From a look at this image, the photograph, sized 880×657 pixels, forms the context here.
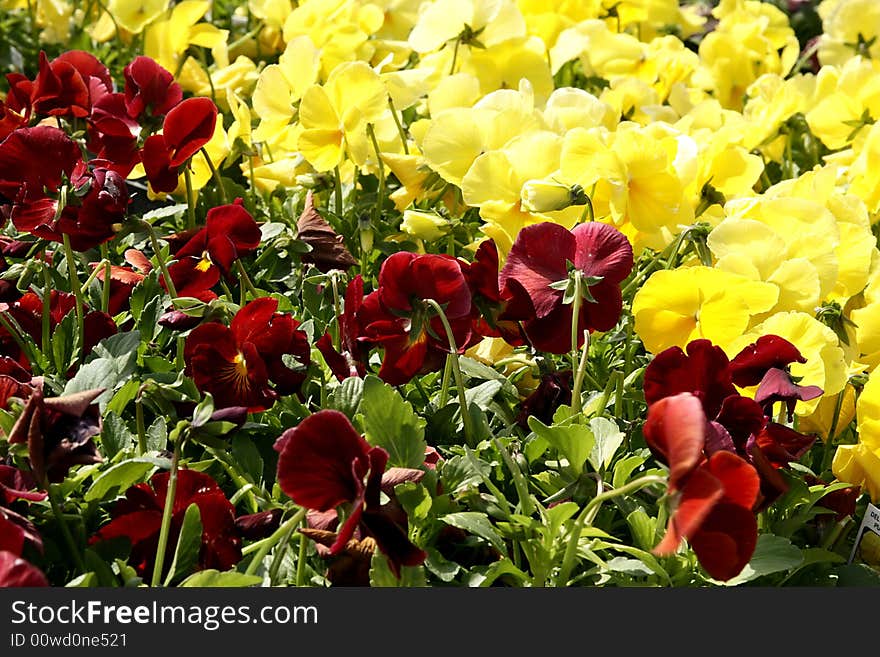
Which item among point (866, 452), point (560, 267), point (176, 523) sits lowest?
point (866, 452)

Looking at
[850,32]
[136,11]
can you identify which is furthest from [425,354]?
[850,32]

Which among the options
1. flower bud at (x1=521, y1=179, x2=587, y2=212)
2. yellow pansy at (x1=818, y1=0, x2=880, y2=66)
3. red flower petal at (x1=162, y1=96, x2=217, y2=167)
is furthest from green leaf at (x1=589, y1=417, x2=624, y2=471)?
yellow pansy at (x1=818, y1=0, x2=880, y2=66)

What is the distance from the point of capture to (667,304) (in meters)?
1.27

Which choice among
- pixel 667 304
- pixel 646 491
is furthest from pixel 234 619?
pixel 667 304

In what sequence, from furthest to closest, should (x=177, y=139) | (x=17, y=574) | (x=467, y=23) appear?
1. (x=467, y=23)
2. (x=177, y=139)
3. (x=17, y=574)

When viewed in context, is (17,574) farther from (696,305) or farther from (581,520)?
(696,305)

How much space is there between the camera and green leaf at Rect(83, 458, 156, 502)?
3.48 feet

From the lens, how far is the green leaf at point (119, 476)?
1.06 metres

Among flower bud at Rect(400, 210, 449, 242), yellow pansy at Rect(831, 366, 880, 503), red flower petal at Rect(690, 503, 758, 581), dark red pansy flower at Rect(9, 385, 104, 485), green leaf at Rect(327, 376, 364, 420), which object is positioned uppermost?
dark red pansy flower at Rect(9, 385, 104, 485)

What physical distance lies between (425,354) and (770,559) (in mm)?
374

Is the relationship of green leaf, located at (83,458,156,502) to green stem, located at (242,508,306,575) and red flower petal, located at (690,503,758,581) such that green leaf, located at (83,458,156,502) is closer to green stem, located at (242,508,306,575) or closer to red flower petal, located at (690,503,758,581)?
green stem, located at (242,508,306,575)

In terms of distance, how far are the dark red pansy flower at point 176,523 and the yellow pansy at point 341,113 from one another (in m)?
0.72

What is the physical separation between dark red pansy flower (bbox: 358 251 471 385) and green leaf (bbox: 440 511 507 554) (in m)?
0.18

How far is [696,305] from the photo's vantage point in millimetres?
1263
